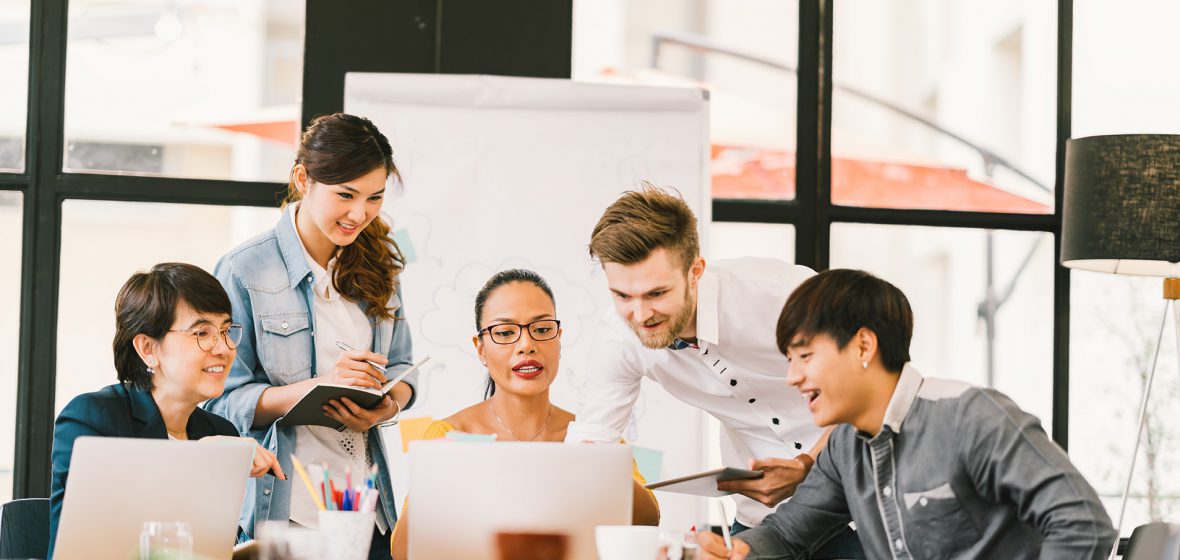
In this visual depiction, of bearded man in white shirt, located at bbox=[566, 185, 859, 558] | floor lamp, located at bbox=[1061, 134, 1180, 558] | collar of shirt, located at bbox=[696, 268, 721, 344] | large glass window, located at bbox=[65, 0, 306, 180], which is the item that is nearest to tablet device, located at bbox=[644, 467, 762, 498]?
bearded man in white shirt, located at bbox=[566, 185, 859, 558]

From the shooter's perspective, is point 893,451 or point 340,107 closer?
point 893,451

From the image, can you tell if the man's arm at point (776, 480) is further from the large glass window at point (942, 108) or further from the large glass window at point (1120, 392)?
the large glass window at point (1120, 392)

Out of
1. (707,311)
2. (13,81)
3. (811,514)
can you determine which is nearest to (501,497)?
(811,514)

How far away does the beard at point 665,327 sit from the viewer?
8.55ft

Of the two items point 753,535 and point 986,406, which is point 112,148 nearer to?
point 753,535

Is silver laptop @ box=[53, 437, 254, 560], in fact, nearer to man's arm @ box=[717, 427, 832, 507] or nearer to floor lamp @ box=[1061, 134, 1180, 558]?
man's arm @ box=[717, 427, 832, 507]

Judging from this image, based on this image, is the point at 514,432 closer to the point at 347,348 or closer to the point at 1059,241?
the point at 347,348

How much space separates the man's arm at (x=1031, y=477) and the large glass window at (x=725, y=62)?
6.55 ft

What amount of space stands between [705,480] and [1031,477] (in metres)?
0.52

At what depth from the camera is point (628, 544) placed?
1.64 metres

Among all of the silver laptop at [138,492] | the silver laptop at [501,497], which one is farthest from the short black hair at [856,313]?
the silver laptop at [138,492]

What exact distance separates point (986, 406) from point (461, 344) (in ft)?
5.72

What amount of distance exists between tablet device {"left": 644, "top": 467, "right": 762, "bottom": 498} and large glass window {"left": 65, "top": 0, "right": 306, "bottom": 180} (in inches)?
83.5

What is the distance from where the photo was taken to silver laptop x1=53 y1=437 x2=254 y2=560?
1.70m
